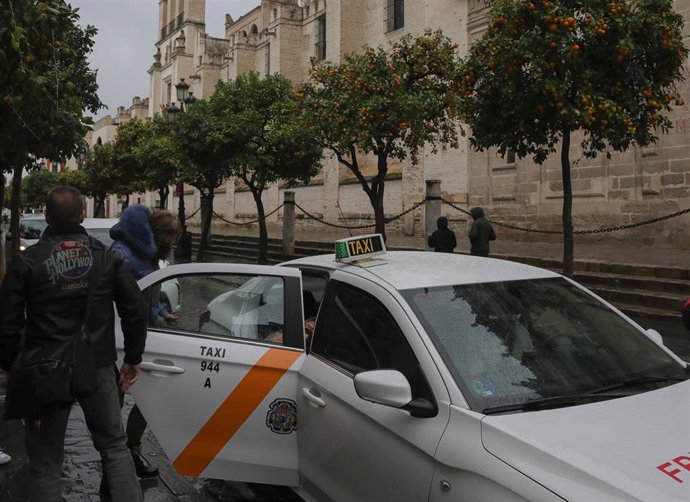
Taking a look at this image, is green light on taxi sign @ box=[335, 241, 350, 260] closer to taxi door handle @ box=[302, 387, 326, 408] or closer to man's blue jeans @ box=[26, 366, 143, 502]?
taxi door handle @ box=[302, 387, 326, 408]

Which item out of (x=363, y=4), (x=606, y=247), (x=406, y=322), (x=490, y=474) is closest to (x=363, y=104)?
(x=606, y=247)

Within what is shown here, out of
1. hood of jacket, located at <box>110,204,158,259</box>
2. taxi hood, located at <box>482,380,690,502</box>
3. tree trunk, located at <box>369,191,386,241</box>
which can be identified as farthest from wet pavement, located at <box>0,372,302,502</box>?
tree trunk, located at <box>369,191,386,241</box>

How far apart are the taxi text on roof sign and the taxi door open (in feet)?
0.92

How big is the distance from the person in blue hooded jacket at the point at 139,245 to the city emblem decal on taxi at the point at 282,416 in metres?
1.13

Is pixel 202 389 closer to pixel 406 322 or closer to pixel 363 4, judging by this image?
pixel 406 322

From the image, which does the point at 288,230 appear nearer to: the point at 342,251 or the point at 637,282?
the point at 637,282

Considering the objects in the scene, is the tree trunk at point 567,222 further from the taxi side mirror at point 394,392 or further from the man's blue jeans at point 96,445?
the man's blue jeans at point 96,445

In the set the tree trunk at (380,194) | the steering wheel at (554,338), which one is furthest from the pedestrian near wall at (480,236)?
the steering wheel at (554,338)

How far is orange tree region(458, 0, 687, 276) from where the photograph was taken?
25.5 feet

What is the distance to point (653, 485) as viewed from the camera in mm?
1959

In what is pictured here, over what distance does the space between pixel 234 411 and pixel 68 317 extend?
0.97 meters

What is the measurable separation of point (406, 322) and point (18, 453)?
3.40 metres

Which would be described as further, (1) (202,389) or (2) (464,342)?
(1) (202,389)

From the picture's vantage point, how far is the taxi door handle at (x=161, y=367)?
349 centimetres
